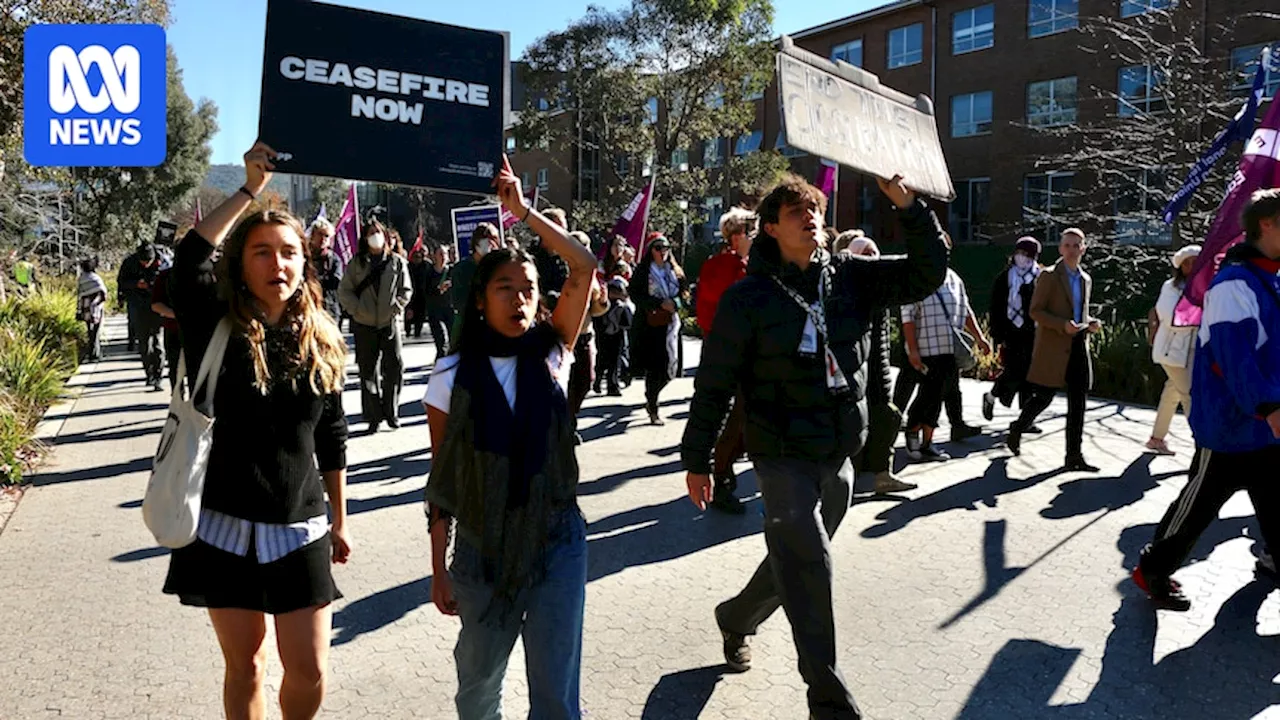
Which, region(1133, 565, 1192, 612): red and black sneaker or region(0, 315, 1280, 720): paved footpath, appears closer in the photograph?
region(0, 315, 1280, 720): paved footpath

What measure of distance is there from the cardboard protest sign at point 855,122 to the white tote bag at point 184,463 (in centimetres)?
189

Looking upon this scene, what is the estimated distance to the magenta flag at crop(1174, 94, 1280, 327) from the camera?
580cm

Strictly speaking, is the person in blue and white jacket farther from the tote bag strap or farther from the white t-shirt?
the tote bag strap

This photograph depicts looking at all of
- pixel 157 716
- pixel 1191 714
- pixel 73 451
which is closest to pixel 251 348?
pixel 157 716

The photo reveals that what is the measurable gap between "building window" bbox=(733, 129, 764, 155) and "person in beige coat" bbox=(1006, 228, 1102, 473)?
32.9m

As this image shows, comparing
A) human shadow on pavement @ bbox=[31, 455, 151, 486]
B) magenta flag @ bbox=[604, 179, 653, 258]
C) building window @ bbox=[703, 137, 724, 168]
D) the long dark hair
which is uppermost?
building window @ bbox=[703, 137, 724, 168]

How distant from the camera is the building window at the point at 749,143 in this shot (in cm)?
4047

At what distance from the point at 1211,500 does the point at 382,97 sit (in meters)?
3.84

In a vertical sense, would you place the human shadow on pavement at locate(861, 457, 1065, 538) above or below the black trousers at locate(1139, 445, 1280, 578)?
below

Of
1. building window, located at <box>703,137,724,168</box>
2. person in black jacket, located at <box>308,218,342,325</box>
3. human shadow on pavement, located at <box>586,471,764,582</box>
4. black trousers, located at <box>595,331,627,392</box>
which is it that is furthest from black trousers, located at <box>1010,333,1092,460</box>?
building window, located at <box>703,137,724,168</box>

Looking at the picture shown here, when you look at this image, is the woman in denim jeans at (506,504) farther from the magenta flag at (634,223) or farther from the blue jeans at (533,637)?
the magenta flag at (634,223)

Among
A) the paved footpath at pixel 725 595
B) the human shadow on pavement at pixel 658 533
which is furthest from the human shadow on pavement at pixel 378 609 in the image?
the human shadow on pavement at pixel 658 533

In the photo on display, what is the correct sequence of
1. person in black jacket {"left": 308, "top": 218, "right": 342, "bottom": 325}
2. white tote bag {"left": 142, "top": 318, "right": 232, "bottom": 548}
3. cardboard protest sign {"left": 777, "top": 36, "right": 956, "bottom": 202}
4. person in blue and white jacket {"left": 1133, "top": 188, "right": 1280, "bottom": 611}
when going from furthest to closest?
person in black jacket {"left": 308, "top": 218, "right": 342, "bottom": 325}
person in blue and white jacket {"left": 1133, "top": 188, "right": 1280, "bottom": 611}
cardboard protest sign {"left": 777, "top": 36, "right": 956, "bottom": 202}
white tote bag {"left": 142, "top": 318, "right": 232, "bottom": 548}

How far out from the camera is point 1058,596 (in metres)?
4.97
